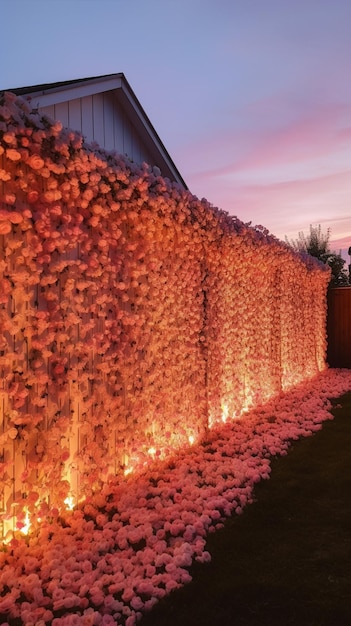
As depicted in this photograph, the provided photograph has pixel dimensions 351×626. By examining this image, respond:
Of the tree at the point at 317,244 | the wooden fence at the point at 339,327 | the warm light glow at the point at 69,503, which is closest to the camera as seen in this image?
the warm light glow at the point at 69,503

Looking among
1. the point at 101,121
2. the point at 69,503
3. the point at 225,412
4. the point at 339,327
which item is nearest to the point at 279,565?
the point at 69,503

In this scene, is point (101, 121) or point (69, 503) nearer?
point (69, 503)

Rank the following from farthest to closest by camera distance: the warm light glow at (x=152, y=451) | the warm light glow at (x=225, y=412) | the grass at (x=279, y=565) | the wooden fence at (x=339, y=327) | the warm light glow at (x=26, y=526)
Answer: the wooden fence at (x=339, y=327), the warm light glow at (x=225, y=412), the warm light glow at (x=152, y=451), the warm light glow at (x=26, y=526), the grass at (x=279, y=565)

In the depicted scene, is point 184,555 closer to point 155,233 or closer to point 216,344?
point 155,233

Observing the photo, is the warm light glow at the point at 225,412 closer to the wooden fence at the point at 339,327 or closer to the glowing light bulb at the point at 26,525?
the glowing light bulb at the point at 26,525

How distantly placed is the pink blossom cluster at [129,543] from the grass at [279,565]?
137 mm

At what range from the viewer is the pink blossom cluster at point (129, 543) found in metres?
2.74

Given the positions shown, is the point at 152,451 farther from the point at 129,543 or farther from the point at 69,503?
the point at 129,543

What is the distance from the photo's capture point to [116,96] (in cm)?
938

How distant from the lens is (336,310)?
15.1m

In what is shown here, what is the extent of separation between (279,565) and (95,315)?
2451 mm

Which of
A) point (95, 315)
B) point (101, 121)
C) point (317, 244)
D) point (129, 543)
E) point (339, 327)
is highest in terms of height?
point (101, 121)

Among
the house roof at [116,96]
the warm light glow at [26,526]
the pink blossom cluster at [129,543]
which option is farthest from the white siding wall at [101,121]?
the warm light glow at [26,526]

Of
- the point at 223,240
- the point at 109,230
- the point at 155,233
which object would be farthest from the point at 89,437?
the point at 223,240
